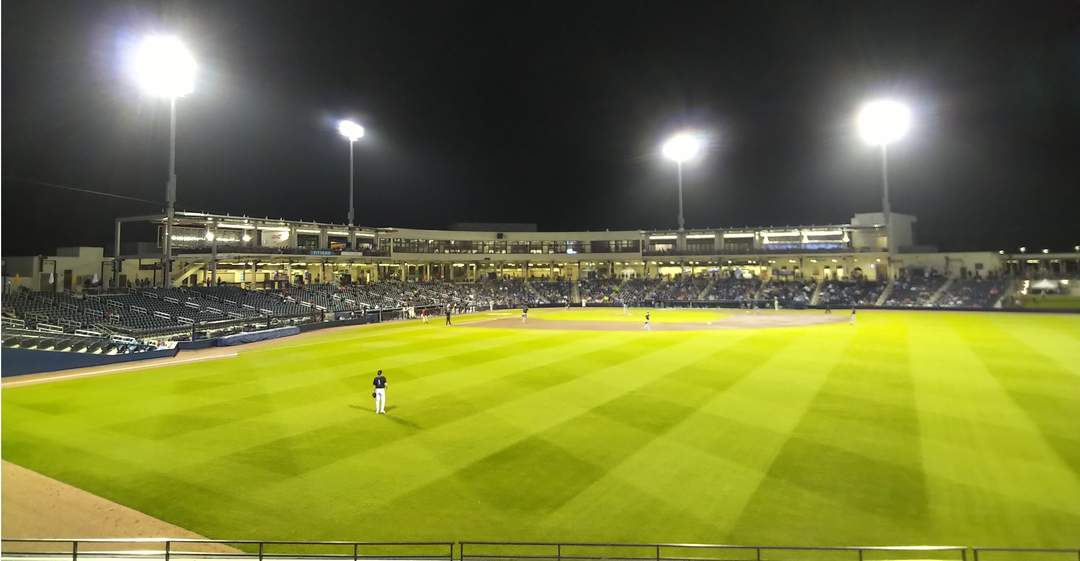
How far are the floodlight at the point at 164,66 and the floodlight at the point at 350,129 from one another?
821 inches

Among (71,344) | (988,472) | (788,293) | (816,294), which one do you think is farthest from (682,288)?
(71,344)

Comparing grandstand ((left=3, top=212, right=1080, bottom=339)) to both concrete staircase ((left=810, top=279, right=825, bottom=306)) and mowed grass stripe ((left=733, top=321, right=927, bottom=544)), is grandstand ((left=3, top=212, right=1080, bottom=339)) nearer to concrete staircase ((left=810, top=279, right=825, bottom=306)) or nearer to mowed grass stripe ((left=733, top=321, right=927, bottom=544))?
concrete staircase ((left=810, top=279, right=825, bottom=306))

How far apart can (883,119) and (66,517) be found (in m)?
68.7

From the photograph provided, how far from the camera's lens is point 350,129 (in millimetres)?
59375

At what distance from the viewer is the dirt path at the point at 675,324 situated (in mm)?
42312

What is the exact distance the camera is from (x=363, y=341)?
3575cm

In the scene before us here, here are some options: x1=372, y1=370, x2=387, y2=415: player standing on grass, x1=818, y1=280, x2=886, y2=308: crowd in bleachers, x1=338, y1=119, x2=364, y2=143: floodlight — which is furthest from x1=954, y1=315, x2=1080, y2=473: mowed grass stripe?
x1=338, y1=119, x2=364, y2=143: floodlight

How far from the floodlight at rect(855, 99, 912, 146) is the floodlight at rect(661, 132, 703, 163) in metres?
18.5

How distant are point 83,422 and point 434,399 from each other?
10.9 m

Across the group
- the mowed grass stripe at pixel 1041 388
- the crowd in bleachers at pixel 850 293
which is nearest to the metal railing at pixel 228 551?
the mowed grass stripe at pixel 1041 388

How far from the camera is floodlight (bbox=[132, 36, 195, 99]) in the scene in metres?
34.8

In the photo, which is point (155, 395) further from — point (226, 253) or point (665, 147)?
point (665, 147)

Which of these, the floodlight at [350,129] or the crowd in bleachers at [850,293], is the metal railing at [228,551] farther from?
the crowd in bleachers at [850,293]

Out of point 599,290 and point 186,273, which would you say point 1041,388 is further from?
point 186,273
